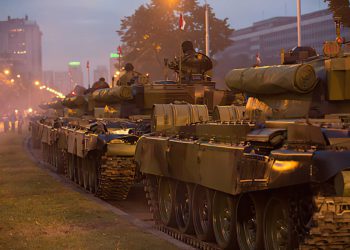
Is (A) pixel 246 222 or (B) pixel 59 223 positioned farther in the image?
(B) pixel 59 223

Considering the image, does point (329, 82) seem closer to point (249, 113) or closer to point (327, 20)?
point (249, 113)

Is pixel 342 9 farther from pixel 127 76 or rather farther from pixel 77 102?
pixel 77 102

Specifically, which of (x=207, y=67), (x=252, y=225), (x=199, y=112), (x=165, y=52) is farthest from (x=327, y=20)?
(x=252, y=225)

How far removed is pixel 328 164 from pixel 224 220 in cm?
368

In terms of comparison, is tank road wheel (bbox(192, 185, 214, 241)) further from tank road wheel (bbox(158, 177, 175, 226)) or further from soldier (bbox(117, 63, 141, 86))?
soldier (bbox(117, 63, 141, 86))

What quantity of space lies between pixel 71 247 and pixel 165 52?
215 feet

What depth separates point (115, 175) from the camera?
1803 centimetres

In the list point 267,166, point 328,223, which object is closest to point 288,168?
point 267,166

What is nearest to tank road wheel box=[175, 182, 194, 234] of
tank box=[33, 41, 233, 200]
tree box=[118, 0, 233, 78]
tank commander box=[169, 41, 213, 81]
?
tank box=[33, 41, 233, 200]

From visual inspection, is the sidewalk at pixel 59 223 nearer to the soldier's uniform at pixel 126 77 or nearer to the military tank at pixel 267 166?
the military tank at pixel 267 166

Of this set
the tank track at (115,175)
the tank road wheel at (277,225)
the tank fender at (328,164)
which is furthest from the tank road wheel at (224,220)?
the tank track at (115,175)

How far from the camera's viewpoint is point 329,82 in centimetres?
1080

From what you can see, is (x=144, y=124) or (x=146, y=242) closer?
(x=146, y=242)

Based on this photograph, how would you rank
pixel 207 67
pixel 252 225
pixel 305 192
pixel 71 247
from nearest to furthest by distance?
pixel 305 192, pixel 252 225, pixel 71 247, pixel 207 67
